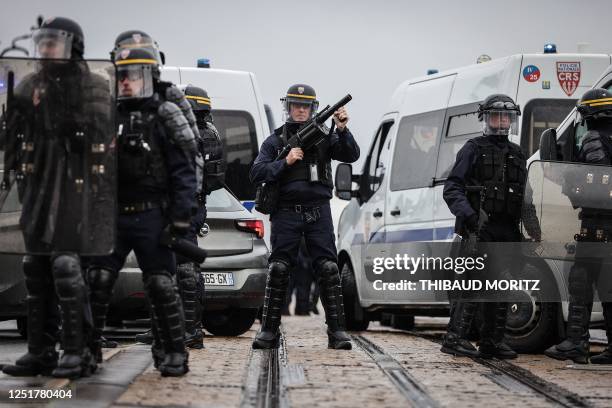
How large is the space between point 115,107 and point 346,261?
26.3 feet

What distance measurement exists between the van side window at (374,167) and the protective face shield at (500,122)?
415 cm

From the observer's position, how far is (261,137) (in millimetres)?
16109

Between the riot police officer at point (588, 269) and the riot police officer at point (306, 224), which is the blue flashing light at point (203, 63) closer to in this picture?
the riot police officer at point (306, 224)

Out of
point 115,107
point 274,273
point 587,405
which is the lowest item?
point 587,405

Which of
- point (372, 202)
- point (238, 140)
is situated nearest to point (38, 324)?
point (372, 202)

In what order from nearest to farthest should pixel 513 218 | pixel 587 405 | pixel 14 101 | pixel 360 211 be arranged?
1. pixel 587 405
2. pixel 14 101
3. pixel 513 218
4. pixel 360 211

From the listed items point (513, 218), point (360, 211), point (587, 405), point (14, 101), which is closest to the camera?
point (587, 405)

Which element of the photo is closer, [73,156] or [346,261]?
[73,156]

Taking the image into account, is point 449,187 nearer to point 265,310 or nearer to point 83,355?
point 265,310

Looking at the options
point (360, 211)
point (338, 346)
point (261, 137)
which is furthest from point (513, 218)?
point (261, 137)

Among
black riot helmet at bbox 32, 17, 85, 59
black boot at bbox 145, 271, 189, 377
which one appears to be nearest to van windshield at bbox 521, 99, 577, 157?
black boot at bbox 145, 271, 189, 377

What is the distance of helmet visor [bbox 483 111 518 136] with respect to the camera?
1080 centimetres

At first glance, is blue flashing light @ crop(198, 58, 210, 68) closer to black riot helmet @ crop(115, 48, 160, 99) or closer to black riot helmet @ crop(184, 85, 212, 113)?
black riot helmet @ crop(184, 85, 212, 113)

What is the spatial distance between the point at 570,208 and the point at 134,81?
3.67 m
